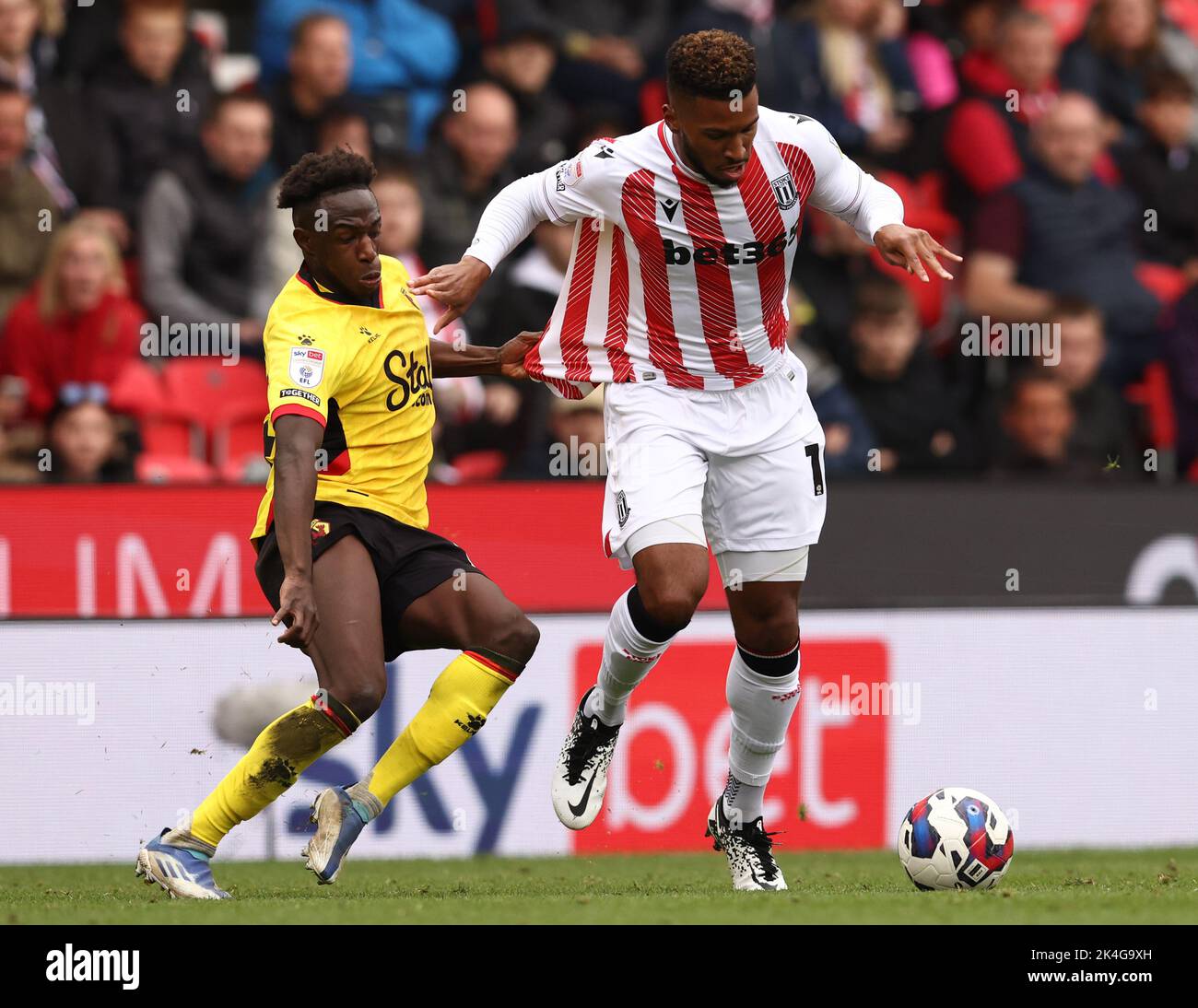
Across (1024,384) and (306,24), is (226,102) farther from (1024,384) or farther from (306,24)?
(1024,384)

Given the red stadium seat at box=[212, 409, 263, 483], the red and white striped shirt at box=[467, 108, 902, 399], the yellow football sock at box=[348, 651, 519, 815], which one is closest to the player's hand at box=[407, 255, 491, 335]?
the red and white striped shirt at box=[467, 108, 902, 399]

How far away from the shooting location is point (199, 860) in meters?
6.24

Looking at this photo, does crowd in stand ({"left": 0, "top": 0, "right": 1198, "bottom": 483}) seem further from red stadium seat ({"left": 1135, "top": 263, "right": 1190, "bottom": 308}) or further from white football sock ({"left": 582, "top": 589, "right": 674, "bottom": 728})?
white football sock ({"left": 582, "top": 589, "right": 674, "bottom": 728})

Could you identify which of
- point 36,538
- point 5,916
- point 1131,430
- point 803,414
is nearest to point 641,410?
point 803,414

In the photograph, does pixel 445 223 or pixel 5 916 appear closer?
pixel 5 916

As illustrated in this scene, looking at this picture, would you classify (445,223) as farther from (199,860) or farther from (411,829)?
(199,860)

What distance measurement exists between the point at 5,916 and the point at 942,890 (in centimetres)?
287

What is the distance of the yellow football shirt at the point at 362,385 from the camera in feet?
20.2

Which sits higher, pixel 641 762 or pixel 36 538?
pixel 36 538

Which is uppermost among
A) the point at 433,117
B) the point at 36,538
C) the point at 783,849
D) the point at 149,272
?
the point at 433,117

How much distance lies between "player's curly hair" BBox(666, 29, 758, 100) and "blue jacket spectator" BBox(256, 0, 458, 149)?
5.05 metres

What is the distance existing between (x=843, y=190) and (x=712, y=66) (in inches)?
29.1

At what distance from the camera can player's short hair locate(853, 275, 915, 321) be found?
10516 millimetres

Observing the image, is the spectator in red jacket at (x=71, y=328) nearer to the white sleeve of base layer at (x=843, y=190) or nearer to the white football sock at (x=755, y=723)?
the white football sock at (x=755, y=723)
